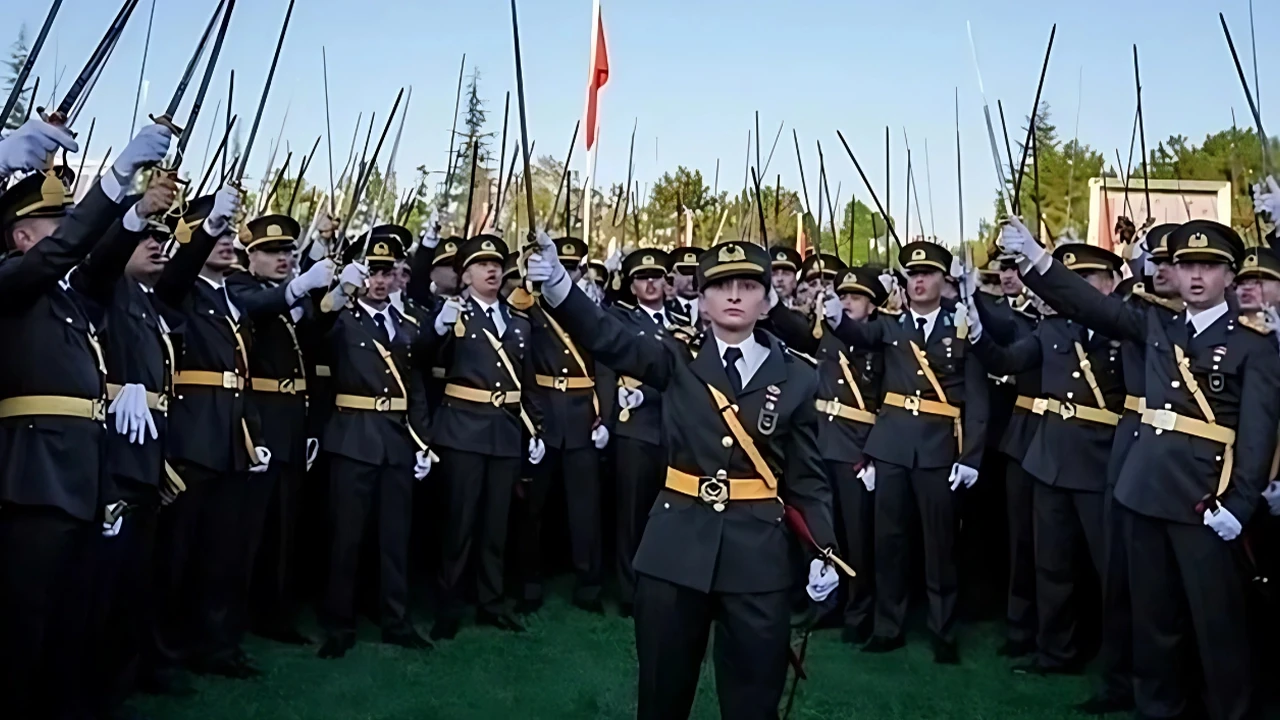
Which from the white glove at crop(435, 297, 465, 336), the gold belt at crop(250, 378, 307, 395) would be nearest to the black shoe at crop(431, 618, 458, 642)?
the gold belt at crop(250, 378, 307, 395)

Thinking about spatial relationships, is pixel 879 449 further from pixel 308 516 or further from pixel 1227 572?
pixel 308 516

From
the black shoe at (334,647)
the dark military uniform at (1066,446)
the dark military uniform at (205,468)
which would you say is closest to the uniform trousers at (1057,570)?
the dark military uniform at (1066,446)

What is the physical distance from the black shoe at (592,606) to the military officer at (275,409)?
1.87m

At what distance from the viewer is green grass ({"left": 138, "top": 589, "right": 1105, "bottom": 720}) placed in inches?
215

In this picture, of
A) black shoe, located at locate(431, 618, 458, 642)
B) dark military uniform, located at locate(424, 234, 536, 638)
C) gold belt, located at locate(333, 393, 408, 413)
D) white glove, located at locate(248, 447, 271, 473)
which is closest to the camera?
white glove, located at locate(248, 447, 271, 473)

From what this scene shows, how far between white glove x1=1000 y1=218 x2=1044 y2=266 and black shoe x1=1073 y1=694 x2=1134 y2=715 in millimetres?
2361

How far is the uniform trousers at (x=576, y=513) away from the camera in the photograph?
7.75m

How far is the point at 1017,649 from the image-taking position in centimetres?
684

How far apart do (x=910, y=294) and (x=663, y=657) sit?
410cm

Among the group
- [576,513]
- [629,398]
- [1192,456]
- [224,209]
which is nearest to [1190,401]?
[1192,456]

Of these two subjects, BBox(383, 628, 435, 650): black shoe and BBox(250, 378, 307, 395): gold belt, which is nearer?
BBox(250, 378, 307, 395): gold belt

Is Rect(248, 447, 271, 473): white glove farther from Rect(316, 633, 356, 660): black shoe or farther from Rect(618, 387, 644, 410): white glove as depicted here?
Rect(618, 387, 644, 410): white glove

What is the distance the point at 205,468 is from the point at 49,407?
155 centimetres

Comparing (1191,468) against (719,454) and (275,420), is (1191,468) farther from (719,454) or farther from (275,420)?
(275,420)
